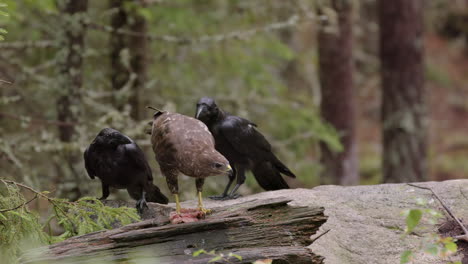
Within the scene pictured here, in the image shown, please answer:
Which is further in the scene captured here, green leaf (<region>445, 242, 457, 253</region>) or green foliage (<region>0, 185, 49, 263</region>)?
green foliage (<region>0, 185, 49, 263</region>)

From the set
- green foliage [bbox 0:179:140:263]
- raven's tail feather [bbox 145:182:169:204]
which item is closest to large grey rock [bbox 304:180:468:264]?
raven's tail feather [bbox 145:182:169:204]

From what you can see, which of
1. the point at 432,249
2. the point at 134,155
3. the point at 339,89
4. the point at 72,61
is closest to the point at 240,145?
the point at 134,155

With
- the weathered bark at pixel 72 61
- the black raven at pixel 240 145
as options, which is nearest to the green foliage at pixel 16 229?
the black raven at pixel 240 145

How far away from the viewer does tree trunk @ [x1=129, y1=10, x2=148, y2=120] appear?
9.15 metres

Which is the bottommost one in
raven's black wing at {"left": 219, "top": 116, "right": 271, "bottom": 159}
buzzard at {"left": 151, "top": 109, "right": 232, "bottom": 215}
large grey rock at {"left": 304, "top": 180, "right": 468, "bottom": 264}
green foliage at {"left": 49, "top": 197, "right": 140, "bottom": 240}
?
large grey rock at {"left": 304, "top": 180, "right": 468, "bottom": 264}

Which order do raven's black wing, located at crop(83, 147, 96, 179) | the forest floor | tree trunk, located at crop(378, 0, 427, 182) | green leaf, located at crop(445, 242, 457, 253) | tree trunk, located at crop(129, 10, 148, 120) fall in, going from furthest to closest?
the forest floor < tree trunk, located at crop(378, 0, 427, 182) < tree trunk, located at crop(129, 10, 148, 120) < raven's black wing, located at crop(83, 147, 96, 179) < green leaf, located at crop(445, 242, 457, 253)

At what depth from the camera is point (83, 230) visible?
16.2 feet

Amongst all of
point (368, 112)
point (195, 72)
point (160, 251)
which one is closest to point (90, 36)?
point (195, 72)

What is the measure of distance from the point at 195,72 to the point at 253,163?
5237 mm

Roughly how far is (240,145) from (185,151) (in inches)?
66.4

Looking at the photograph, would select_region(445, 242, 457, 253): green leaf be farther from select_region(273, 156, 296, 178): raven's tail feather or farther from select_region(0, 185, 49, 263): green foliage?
select_region(0, 185, 49, 263): green foliage

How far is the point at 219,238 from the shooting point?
4.51 meters

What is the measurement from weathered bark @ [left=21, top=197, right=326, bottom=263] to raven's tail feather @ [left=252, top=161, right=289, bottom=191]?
5.82ft

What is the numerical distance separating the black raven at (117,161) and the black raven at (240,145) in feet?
2.41
